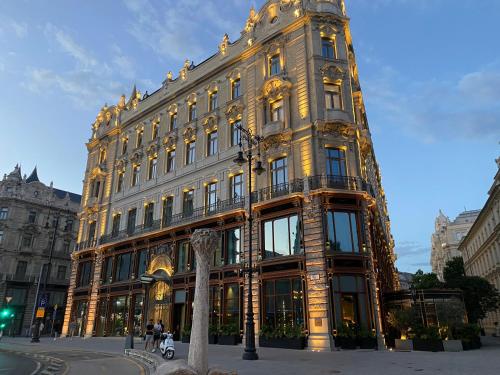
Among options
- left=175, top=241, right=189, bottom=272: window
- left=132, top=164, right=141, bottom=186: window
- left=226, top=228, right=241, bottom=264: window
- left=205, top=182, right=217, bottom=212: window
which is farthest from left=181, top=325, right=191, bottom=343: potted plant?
left=132, top=164, right=141, bottom=186: window

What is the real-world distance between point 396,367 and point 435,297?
11550 mm

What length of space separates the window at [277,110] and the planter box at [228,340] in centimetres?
1579

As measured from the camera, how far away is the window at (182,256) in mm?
29656

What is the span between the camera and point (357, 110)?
Answer: 28.6 metres

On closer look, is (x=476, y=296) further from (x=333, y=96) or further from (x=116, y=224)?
(x=116, y=224)

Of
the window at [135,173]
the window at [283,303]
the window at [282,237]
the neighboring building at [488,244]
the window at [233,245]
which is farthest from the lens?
the neighboring building at [488,244]

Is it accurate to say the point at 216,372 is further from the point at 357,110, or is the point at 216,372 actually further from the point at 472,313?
the point at 472,313

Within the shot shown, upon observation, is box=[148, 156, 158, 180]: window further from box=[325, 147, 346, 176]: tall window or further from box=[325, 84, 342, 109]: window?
box=[325, 147, 346, 176]: tall window

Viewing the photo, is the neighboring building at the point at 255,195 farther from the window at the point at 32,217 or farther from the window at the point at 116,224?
the window at the point at 32,217

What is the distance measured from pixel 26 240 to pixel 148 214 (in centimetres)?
3175

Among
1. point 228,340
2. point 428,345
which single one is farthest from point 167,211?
point 428,345

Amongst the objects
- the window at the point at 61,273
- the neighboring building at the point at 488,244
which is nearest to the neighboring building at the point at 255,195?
the window at the point at 61,273

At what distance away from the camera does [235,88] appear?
32812 millimetres

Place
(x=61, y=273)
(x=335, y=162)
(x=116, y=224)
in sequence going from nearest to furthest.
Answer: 1. (x=335, y=162)
2. (x=116, y=224)
3. (x=61, y=273)
